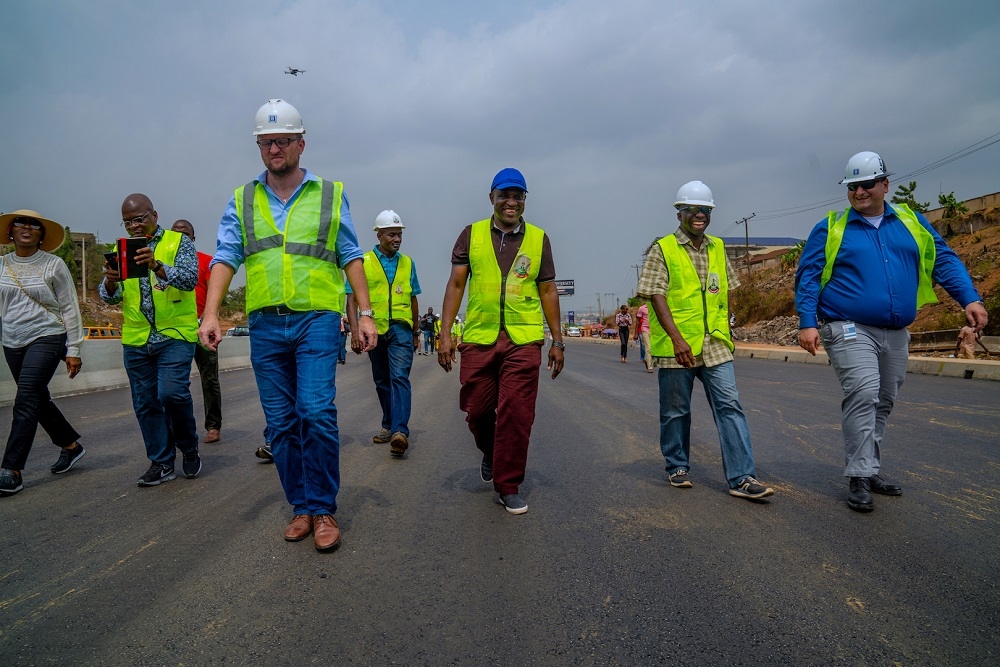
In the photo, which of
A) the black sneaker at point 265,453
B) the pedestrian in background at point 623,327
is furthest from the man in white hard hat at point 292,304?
the pedestrian in background at point 623,327

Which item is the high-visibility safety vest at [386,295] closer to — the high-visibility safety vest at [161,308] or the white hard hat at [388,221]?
the white hard hat at [388,221]

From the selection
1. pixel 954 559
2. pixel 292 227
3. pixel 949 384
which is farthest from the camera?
pixel 949 384

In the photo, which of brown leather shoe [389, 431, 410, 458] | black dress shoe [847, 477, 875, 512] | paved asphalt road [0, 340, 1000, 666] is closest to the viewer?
paved asphalt road [0, 340, 1000, 666]

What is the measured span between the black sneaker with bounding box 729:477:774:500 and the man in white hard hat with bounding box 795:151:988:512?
450 mm

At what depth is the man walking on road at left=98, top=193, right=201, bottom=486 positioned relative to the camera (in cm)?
470

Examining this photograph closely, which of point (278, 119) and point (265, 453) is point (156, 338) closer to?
point (265, 453)

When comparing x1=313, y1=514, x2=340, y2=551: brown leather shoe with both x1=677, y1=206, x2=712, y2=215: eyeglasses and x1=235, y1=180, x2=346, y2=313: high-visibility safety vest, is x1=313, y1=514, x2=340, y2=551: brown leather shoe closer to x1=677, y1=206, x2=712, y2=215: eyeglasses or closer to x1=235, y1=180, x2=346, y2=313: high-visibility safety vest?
x1=235, y1=180, x2=346, y2=313: high-visibility safety vest

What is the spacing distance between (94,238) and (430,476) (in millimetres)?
75736

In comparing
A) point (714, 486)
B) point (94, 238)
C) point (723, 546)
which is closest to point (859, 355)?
point (714, 486)

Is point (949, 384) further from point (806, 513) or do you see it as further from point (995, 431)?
point (806, 513)

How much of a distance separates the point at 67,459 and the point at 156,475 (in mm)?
1021

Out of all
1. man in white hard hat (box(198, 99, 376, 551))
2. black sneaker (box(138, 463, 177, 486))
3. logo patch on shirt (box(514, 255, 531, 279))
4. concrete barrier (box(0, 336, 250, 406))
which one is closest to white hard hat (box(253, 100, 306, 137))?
man in white hard hat (box(198, 99, 376, 551))

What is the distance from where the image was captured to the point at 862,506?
150 inches

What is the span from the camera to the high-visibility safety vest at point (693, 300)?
14.4 feet
